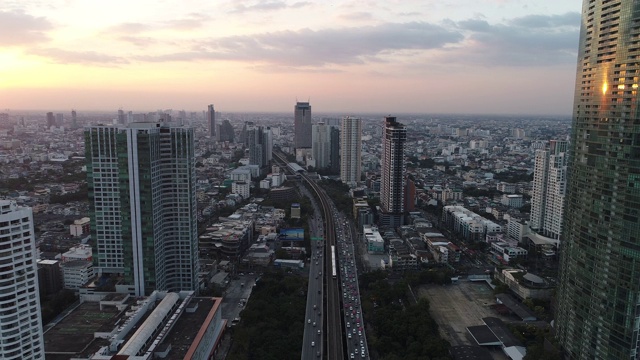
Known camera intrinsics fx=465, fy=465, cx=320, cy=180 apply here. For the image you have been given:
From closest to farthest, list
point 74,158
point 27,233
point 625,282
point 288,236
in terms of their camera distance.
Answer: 1. point 27,233
2. point 625,282
3. point 288,236
4. point 74,158

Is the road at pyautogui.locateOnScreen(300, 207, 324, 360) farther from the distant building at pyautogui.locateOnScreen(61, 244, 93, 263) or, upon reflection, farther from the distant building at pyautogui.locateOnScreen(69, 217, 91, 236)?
the distant building at pyautogui.locateOnScreen(69, 217, 91, 236)

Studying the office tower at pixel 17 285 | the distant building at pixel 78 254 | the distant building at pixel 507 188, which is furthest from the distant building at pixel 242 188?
the office tower at pixel 17 285

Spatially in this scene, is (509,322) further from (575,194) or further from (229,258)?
(229,258)

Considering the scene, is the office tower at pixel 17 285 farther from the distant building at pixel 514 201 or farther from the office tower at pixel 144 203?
the distant building at pixel 514 201

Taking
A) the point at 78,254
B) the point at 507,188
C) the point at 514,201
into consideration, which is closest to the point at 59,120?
the point at 78,254

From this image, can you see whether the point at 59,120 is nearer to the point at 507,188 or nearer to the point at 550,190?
the point at 507,188

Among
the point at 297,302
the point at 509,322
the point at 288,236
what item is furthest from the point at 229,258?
the point at 509,322

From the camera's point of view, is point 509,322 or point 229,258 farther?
point 229,258
